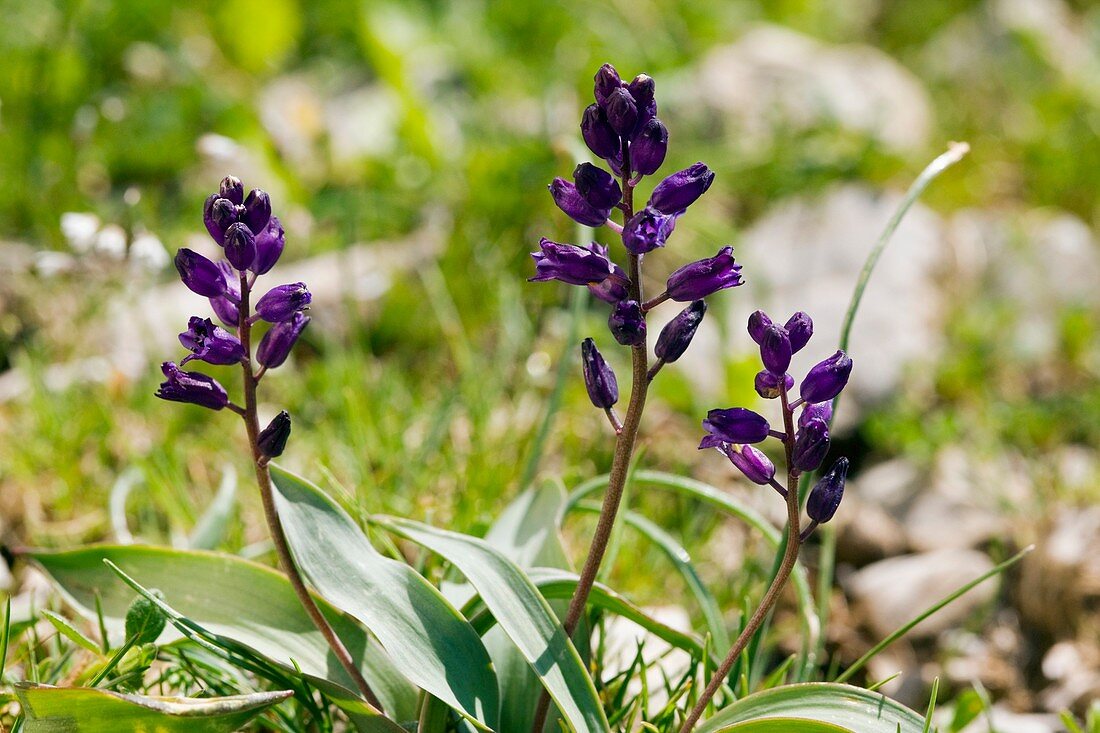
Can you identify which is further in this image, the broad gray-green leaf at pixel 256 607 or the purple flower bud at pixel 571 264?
the broad gray-green leaf at pixel 256 607

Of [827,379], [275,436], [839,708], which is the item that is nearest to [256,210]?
[275,436]

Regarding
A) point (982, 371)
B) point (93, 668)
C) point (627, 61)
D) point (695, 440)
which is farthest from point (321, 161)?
point (93, 668)

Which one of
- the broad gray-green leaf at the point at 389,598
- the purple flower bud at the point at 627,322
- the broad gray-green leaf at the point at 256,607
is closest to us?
the purple flower bud at the point at 627,322

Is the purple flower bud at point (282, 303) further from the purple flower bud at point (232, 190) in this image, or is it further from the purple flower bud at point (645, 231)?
the purple flower bud at point (645, 231)

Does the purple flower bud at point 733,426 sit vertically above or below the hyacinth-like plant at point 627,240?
below

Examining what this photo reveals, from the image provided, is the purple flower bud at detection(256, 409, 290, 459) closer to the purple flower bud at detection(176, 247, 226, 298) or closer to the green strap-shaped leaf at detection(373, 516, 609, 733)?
the purple flower bud at detection(176, 247, 226, 298)

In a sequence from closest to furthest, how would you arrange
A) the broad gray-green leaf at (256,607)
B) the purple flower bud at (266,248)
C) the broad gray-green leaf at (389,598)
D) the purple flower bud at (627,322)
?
the purple flower bud at (627,322), the purple flower bud at (266,248), the broad gray-green leaf at (389,598), the broad gray-green leaf at (256,607)

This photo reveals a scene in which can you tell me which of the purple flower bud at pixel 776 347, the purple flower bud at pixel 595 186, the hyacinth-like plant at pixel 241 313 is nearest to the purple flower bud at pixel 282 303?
the hyacinth-like plant at pixel 241 313
